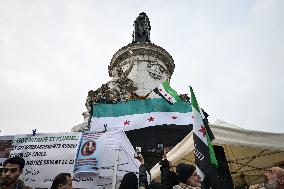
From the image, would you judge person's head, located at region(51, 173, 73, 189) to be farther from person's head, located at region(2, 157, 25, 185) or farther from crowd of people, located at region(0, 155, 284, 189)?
person's head, located at region(2, 157, 25, 185)

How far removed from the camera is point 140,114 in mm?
15281

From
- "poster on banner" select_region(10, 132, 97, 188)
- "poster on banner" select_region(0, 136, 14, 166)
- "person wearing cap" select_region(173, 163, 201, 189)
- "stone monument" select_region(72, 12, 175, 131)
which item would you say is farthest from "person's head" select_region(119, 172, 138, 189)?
"stone monument" select_region(72, 12, 175, 131)

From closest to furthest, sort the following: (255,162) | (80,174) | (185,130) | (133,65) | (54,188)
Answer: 1. (54,188)
2. (80,174)
3. (255,162)
4. (185,130)
5. (133,65)

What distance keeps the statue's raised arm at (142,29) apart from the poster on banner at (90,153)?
20.7 meters

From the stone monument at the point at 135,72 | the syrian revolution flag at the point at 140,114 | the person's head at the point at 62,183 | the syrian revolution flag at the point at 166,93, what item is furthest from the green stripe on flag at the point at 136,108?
the person's head at the point at 62,183

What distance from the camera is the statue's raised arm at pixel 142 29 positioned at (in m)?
27.8

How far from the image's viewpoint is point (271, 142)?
22.4ft

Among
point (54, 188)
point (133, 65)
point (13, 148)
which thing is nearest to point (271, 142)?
point (54, 188)

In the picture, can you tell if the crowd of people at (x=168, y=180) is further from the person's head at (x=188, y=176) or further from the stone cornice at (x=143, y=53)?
the stone cornice at (x=143, y=53)

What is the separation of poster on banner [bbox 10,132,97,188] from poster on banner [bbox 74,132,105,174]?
0.49 feet

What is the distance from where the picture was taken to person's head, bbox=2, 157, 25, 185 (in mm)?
5035

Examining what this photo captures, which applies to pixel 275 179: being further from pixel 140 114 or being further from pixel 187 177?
pixel 140 114

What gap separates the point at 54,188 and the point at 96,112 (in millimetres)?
10810

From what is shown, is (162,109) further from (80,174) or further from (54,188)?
(54,188)
